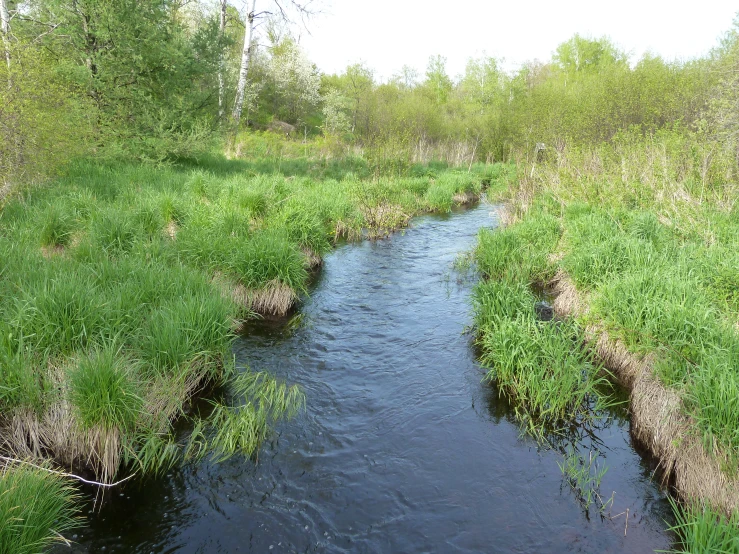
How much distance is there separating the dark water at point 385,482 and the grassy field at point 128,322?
36cm

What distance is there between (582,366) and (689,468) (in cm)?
156

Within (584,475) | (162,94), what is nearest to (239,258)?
(584,475)

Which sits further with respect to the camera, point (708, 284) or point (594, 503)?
point (708, 284)

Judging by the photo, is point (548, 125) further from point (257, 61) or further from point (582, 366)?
point (257, 61)

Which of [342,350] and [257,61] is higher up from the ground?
[257,61]

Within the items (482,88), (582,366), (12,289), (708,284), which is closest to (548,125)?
(708,284)

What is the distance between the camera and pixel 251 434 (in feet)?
14.8

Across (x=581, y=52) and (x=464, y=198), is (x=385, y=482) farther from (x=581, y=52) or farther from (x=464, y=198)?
(x=581, y=52)

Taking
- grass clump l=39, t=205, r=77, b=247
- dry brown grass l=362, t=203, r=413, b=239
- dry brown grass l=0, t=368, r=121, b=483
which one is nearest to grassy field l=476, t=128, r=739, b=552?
dry brown grass l=362, t=203, r=413, b=239

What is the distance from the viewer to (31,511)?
2.93m

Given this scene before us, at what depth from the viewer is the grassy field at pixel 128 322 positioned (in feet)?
13.0

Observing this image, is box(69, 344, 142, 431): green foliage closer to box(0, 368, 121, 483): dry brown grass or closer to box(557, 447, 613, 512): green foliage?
box(0, 368, 121, 483): dry brown grass

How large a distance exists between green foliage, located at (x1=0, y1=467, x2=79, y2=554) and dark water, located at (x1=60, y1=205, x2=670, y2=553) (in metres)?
0.32

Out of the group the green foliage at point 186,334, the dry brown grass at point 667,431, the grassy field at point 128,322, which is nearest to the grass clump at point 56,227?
the grassy field at point 128,322
